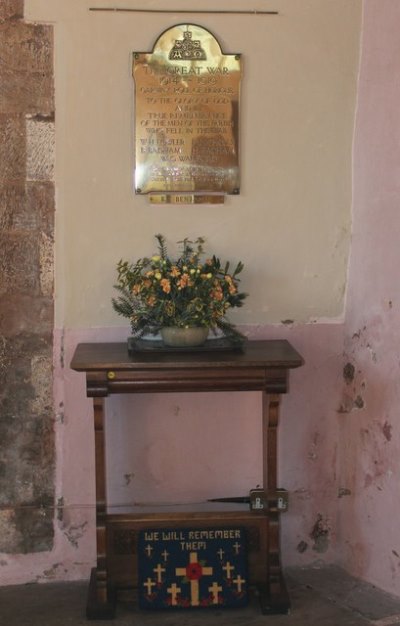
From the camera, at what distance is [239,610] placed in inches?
119

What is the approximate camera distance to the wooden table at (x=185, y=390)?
2.83 meters

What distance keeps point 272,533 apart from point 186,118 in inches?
64.5

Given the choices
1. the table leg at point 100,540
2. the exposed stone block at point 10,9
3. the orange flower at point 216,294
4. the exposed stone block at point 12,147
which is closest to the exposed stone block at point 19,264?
the exposed stone block at point 12,147

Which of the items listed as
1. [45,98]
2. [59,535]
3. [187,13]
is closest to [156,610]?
[59,535]

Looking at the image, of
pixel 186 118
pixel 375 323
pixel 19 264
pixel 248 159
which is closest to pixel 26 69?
pixel 186 118

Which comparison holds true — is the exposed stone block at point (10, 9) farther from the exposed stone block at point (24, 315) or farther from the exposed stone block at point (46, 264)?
the exposed stone block at point (24, 315)

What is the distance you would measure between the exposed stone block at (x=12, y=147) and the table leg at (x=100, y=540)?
962mm

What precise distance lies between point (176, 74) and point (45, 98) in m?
0.52

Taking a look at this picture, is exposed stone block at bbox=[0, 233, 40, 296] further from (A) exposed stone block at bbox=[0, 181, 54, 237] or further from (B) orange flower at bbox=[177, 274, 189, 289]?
(B) orange flower at bbox=[177, 274, 189, 289]

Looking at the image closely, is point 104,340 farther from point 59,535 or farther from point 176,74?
point 176,74

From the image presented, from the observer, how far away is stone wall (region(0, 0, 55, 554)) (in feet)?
10.3

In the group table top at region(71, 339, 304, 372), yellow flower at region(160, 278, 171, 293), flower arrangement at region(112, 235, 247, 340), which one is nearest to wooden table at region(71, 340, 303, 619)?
table top at region(71, 339, 304, 372)

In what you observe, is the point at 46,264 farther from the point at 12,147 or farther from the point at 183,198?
the point at 183,198

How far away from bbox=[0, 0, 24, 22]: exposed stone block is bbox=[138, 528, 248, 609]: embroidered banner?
6.67 ft
